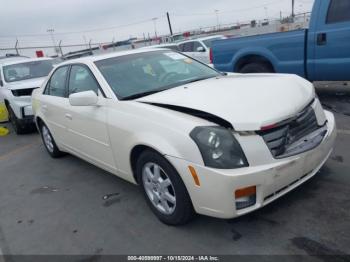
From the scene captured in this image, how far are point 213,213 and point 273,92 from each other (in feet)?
3.97

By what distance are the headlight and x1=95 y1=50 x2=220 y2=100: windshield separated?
115cm

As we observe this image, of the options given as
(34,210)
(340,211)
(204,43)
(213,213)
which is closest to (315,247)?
(340,211)

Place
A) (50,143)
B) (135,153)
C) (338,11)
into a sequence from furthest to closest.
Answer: (338,11)
(50,143)
(135,153)

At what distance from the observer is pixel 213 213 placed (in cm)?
282

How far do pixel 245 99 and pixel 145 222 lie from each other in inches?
59.4

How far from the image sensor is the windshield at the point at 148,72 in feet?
12.5

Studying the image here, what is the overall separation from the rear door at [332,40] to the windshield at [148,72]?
112 inches

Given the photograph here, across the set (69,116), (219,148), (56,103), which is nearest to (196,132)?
(219,148)

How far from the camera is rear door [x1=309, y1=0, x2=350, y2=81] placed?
5.98m

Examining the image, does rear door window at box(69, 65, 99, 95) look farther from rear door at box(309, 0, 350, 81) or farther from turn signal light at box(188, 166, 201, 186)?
rear door at box(309, 0, 350, 81)

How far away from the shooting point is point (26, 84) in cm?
795

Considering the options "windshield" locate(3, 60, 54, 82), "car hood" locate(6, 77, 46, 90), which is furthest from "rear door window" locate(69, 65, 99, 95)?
"windshield" locate(3, 60, 54, 82)

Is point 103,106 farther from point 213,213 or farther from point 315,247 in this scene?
point 315,247

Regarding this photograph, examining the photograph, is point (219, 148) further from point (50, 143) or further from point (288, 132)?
point (50, 143)
